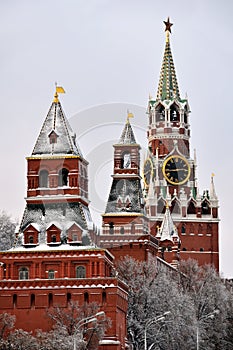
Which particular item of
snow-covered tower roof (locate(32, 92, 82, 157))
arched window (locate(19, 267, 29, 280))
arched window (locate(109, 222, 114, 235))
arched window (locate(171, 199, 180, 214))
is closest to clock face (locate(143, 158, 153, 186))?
arched window (locate(171, 199, 180, 214))

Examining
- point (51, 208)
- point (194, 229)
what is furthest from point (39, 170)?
point (194, 229)

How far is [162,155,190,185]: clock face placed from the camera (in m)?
176

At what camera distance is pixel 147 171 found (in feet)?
584

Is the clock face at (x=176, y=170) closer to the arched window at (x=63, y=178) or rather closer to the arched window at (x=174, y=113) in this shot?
the arched window at (x=174, y=113)

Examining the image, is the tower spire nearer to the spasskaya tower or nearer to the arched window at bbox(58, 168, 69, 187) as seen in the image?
the spasskaya tower

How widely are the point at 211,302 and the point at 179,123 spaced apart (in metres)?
53.3

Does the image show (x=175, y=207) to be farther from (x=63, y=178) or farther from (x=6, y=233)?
(x=63, y=178)

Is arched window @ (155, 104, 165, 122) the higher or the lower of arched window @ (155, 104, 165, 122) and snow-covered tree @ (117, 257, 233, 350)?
the higher

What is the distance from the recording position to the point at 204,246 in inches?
6850

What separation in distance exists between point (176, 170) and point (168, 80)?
13311 mm

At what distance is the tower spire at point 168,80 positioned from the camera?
18162 centimetres

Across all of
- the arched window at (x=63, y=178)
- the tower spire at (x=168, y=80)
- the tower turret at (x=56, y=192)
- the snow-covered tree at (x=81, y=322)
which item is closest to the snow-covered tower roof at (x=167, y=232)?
the tower spire at (x=168, y=80)

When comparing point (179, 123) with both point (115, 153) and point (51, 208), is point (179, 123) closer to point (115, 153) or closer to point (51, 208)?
point (115, 153)

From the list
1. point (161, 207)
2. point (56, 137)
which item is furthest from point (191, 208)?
point (56, 137)
